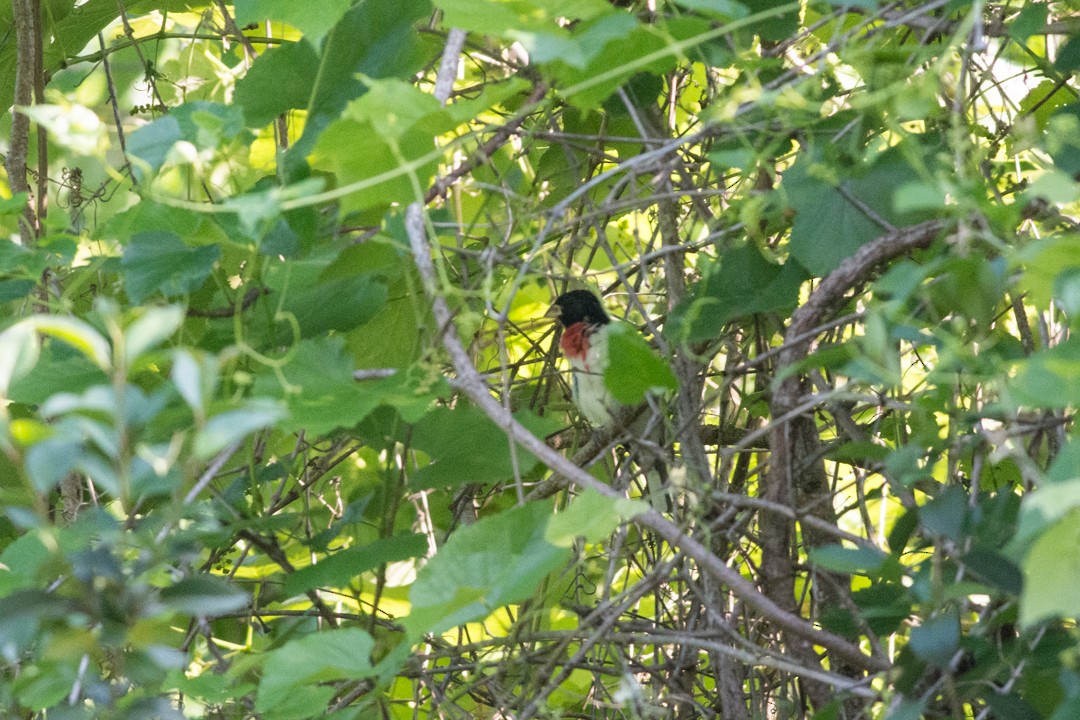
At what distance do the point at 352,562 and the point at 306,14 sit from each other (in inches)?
28.0

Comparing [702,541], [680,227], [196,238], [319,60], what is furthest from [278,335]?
[680,227]

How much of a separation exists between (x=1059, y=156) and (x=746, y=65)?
504 millimetres

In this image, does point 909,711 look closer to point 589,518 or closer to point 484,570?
point 589,518

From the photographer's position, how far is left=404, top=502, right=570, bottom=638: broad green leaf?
1.23 metres

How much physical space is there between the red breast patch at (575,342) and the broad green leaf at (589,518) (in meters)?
1.54

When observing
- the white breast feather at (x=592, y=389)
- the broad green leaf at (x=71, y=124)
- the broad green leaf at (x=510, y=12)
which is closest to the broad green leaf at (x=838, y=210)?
the broad green leaf at (x=510, y=12)

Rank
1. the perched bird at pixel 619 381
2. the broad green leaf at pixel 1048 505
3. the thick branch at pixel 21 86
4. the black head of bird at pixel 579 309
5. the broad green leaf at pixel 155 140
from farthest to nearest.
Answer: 1. the black head of bird at pixel 579 309
2. the thick branch at pixel 21 86
3. the broad green leaf at pixel 155 140
4. the perched bird at pixel 619 381
5. the broad green leaf at pixel 1048 505

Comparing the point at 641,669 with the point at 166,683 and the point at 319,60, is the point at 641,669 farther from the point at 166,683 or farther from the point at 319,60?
the point at 319,60

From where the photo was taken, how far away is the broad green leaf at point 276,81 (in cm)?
170

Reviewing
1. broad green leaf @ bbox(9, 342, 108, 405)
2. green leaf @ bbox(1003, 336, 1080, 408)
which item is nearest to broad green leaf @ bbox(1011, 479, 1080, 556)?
green leaf @ bbox(1003, 336, 1080, 408)

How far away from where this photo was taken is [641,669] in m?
1.83

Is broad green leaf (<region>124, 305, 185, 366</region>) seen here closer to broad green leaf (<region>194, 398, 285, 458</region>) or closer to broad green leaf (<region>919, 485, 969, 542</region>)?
broad green leaf (<region>194, 398, 285, 458</region>)

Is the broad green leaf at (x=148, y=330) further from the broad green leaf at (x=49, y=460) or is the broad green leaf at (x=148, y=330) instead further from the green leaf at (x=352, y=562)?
the green leaf at (x=352, y=562)

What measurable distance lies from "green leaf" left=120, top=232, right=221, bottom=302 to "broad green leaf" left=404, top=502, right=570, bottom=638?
0.51 m
